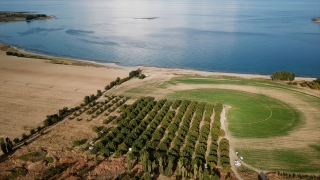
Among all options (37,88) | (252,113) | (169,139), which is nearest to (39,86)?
(37,88)

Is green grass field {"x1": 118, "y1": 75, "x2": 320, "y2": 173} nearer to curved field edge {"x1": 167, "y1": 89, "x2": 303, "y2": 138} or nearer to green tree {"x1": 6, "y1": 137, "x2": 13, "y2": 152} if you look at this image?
curved field edge {"x1": 167, "y1": 89, "x2": 303, "y2": 138}

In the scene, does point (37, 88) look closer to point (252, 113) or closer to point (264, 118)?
point (252, 113)

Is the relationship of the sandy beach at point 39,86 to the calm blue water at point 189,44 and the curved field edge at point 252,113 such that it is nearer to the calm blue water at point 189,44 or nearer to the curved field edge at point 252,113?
the calm blue water at point 189,44

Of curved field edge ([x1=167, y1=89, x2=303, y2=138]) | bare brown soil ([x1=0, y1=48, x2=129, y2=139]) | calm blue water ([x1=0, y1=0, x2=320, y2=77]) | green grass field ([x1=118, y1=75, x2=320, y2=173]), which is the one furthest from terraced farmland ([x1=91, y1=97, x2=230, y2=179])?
calm blue water ([x1=0, y1=0, x2=320, y2=77])

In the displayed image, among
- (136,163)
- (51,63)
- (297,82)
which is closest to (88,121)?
(136,163)

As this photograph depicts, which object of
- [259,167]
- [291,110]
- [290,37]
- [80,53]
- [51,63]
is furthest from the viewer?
[290,37]

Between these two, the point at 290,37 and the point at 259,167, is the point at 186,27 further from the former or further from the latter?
the point at 259,167
